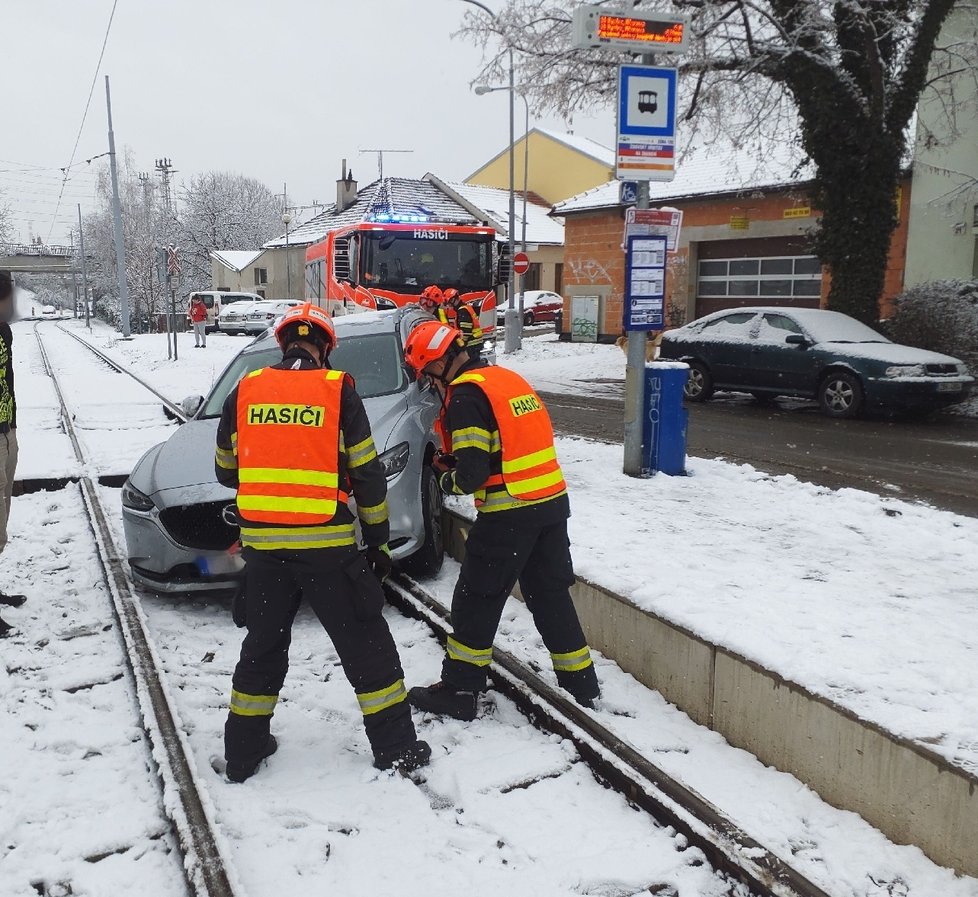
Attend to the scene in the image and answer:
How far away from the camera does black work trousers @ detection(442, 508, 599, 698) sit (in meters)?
4.05

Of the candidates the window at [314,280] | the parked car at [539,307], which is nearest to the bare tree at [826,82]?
the window at [314,280]

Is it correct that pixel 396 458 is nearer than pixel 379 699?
No

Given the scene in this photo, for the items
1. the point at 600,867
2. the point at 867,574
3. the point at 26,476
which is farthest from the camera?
the point at 26,476

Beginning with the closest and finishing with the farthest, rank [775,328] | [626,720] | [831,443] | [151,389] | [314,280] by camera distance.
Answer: [626,720], [831,443], [775,328], [151,389], [314,280]

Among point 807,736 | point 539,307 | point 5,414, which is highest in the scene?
point 539,307

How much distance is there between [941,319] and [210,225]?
2783 inches

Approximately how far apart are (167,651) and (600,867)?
2795mm

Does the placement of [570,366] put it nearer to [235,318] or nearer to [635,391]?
[635,391]

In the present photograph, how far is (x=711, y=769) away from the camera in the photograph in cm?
367

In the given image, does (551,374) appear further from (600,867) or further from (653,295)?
(600,867)

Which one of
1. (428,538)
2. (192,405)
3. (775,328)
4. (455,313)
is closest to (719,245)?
(775,328)

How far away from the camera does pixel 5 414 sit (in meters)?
5.20

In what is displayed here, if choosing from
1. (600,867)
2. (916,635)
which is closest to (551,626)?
(600,867)

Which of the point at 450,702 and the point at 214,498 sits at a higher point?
the point at 214,498
